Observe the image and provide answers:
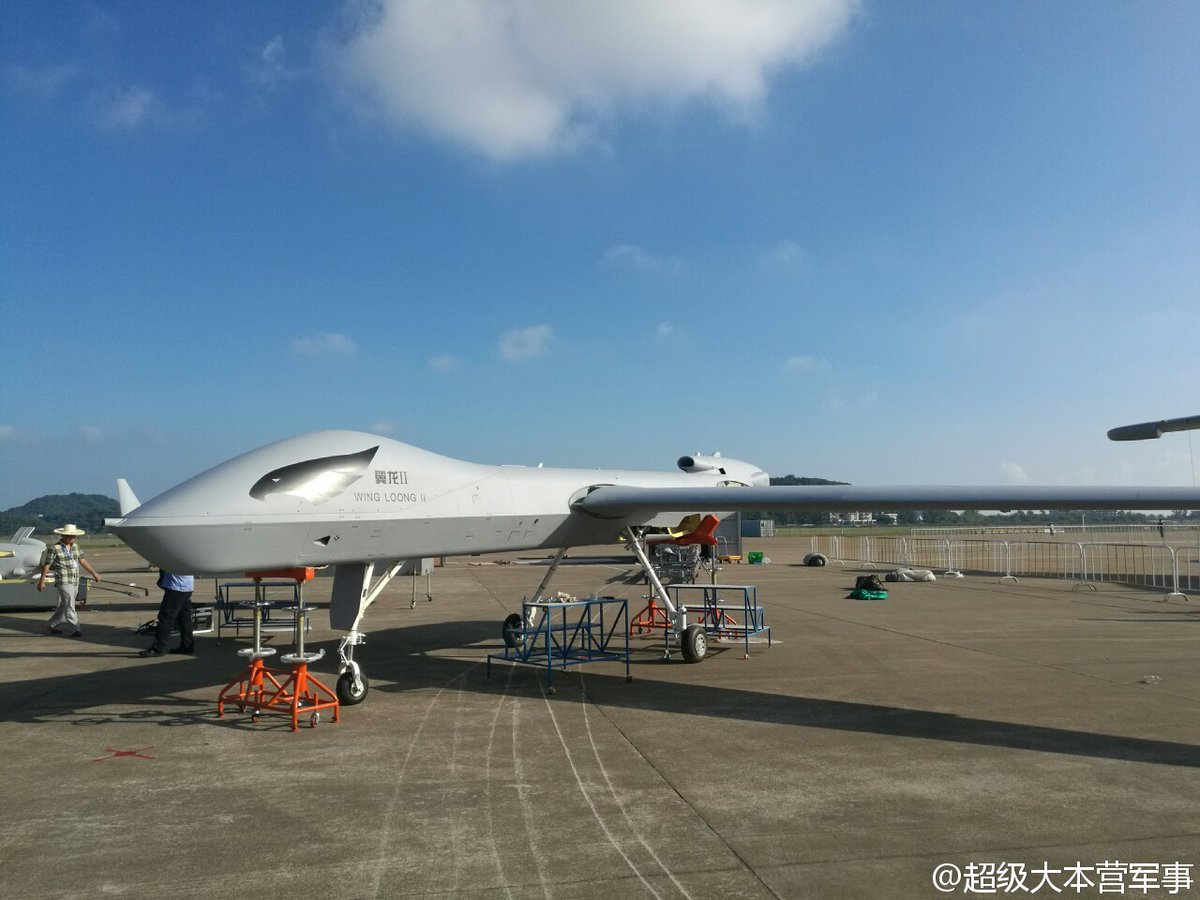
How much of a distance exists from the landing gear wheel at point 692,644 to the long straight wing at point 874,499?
2.06 m

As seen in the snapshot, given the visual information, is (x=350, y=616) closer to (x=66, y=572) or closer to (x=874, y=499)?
(x=874, y=499)

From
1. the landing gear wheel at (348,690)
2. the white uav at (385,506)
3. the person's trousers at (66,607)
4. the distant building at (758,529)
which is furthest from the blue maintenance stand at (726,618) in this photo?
the distant building at (758,529)

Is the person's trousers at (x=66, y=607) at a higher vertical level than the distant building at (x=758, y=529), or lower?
lower

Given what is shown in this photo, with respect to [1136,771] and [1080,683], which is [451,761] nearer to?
[1136,771]

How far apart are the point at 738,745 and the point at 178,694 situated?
24.1 ft

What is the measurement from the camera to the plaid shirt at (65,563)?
A: 15602 mm

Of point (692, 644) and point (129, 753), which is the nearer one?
point (129, 753)

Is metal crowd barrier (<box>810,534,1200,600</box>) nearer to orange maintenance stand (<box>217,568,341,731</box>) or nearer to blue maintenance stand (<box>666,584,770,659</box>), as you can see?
blue maintenance stand (<box>666,584,770,659</box>)

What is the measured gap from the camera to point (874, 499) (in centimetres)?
976

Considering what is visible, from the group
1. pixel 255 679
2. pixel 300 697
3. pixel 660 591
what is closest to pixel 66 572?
pixel 255 679

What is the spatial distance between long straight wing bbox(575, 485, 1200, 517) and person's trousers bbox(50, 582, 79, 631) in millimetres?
10803

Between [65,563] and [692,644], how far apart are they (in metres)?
12.1

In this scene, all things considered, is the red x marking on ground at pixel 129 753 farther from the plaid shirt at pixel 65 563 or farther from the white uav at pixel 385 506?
the plaid shirt at pixel 65 563

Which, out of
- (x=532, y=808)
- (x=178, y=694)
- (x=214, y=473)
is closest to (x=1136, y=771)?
(x=532, y=808)
